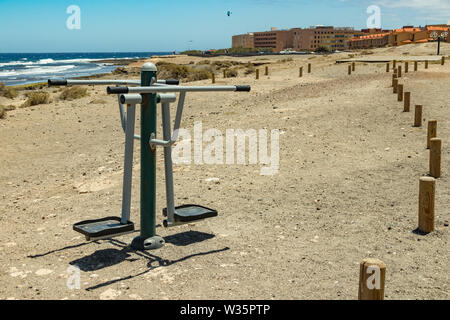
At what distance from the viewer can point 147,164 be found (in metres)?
4.79

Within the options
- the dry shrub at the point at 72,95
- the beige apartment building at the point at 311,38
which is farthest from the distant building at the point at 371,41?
the dry shrub at the point at 72,95

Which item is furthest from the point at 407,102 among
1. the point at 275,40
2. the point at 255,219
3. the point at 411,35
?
the point at 275,40

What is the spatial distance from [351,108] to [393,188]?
6570 millimetres

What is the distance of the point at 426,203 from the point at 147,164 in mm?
2999

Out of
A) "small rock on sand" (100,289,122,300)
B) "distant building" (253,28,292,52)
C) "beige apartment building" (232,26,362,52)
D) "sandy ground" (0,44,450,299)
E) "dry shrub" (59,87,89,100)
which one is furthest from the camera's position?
"distant building" (253,28,292,52)

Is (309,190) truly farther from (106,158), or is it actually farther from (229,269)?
(106,158)

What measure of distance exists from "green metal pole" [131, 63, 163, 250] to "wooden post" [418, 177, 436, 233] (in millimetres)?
2851

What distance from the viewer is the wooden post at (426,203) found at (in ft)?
17.5

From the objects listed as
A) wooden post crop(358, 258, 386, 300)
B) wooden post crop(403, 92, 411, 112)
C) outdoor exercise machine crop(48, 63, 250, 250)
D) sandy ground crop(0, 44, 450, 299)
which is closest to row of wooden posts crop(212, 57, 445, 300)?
wooden post crop(358, 258, 386, 300)

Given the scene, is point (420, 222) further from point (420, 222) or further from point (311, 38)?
point (311, 38)

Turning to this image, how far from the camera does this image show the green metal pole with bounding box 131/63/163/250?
4652 millimetres

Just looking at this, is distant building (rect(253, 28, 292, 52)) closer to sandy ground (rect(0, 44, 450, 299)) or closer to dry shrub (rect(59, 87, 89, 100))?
dry shrub (rect(59, 87, 89, 100))

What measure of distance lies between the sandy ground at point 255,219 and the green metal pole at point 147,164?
22 centimetres

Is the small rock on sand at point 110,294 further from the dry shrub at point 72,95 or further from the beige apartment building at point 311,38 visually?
the beige apartment building at point 311,38
